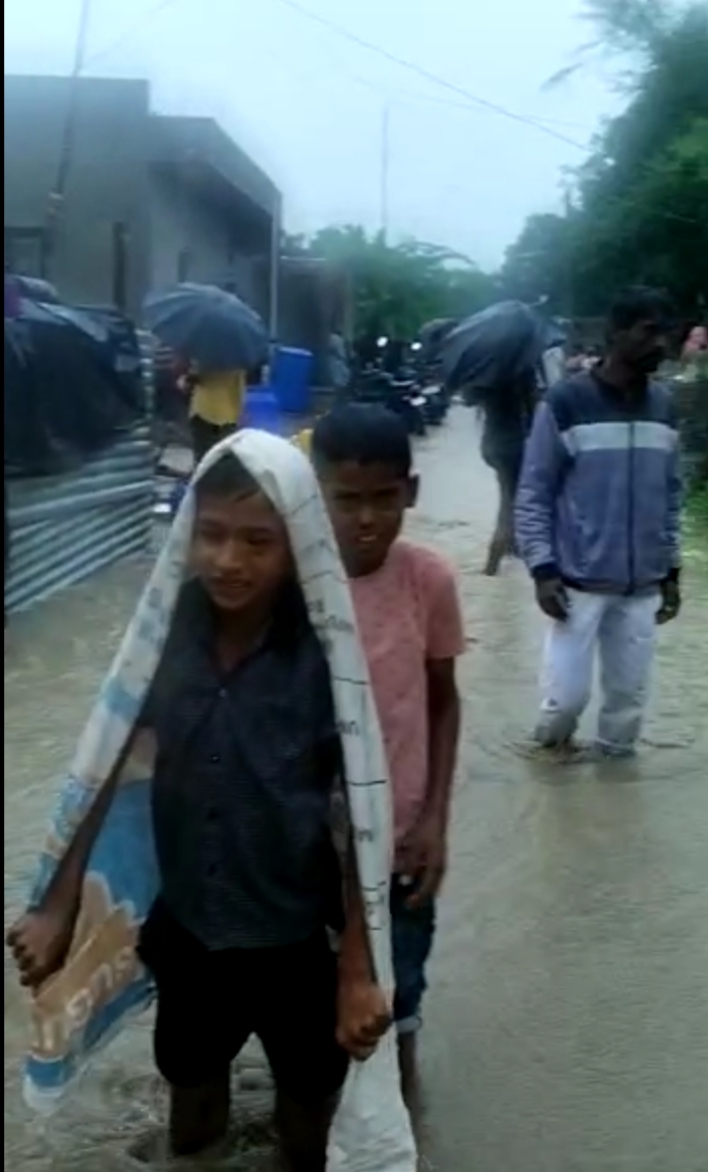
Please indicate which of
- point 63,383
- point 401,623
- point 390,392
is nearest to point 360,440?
point 401,623

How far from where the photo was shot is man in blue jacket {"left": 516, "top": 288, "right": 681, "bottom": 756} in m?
5.46

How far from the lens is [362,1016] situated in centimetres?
264

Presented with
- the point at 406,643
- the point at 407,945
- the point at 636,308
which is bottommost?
the point at 407,945

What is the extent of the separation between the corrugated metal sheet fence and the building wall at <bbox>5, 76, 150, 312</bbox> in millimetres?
320

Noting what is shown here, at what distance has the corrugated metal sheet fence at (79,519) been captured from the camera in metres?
2.85

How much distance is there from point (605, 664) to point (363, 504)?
2912 millimetres

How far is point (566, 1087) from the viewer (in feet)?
11.7

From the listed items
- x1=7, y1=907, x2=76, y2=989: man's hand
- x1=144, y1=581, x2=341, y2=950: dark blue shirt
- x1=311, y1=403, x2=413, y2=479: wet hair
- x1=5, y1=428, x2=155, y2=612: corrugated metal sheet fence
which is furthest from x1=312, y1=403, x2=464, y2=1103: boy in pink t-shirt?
x1=7, y1=907, x2=76, y2=989: man's hand

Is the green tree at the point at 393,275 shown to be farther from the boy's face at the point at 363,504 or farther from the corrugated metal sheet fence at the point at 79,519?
the boy's face at the point at 363,504

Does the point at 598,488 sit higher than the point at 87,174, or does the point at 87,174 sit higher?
the point at 87,174

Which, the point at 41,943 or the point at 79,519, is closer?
the point at 41,943

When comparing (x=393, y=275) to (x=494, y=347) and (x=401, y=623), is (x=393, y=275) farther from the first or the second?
(x=494, y=347)

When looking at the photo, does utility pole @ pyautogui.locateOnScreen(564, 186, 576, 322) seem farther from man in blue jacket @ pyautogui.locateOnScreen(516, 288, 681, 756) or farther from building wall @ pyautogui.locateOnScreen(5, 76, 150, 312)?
building wall @ pyautogui.locateOnScreen(5, 76, 150, 312)

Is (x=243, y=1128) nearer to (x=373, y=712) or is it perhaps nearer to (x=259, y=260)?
(x=373, y=712)
